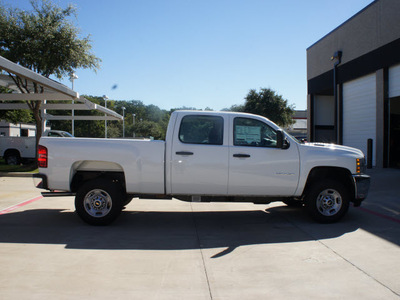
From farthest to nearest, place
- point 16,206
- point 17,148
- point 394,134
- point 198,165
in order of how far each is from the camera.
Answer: point 17,148 → point 394,134 → point 16,206 → point 198,165

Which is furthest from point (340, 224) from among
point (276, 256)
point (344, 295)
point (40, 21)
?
point (40, 21)

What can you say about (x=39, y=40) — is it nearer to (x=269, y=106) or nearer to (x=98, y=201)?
(x=98, y=201)

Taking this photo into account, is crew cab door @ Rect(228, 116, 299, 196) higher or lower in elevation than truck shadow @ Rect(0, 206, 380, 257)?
higher

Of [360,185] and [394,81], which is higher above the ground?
[394,81]

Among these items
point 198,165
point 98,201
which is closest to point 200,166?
point 198,165

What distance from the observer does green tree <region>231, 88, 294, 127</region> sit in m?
35.4

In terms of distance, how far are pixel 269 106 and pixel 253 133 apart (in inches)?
1183

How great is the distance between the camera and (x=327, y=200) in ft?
21.2

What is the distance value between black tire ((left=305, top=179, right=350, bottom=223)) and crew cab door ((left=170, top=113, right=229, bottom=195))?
167 centimetres

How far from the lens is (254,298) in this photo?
3.51 m

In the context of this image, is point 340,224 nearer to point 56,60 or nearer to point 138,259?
point 138,259

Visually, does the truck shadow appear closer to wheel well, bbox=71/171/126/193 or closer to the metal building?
wheel well, bbox=71/171/126/193

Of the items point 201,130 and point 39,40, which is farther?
point 39,40

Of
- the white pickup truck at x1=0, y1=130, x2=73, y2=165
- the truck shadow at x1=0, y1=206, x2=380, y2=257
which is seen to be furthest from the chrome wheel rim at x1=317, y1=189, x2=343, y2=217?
the white pickup truck at x1=0, y1=130, x2=73, y2=165
